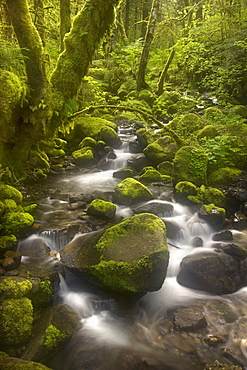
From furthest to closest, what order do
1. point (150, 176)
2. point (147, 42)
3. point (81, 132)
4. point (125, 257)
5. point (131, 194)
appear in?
point (147, 42), point (81, 132), point (150, 176), point (131, 194), point (125, 257)

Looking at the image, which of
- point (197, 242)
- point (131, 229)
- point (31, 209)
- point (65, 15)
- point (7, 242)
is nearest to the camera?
point (7, 242)

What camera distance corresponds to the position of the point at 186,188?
757 centimetres

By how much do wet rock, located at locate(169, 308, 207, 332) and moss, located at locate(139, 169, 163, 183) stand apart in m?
5.44

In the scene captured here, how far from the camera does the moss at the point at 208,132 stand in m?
Answer: 9.36

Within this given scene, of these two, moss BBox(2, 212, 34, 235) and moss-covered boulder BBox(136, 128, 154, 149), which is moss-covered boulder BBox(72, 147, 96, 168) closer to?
moss-covered boulder BBox(136, 128, 154, 149)

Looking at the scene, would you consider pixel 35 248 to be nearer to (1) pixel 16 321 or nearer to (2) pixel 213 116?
(1) pixel 16 321

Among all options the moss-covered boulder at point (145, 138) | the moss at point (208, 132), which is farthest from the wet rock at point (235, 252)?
the moss-covered boulder at point (145, 138)

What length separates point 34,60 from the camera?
516 cm

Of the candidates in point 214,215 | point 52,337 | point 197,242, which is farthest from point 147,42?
point 52,337

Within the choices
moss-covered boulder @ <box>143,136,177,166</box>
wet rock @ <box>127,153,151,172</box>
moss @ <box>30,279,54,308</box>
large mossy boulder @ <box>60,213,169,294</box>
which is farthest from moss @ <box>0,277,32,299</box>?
moss-covered boulder @ <box>143,136,177,166</box>

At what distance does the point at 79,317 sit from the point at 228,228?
4.63m

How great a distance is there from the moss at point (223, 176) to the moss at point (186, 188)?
1.10 m

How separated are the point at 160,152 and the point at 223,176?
2723 mm

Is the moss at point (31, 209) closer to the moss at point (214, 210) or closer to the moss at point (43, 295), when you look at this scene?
the moss at point (43, 295)
